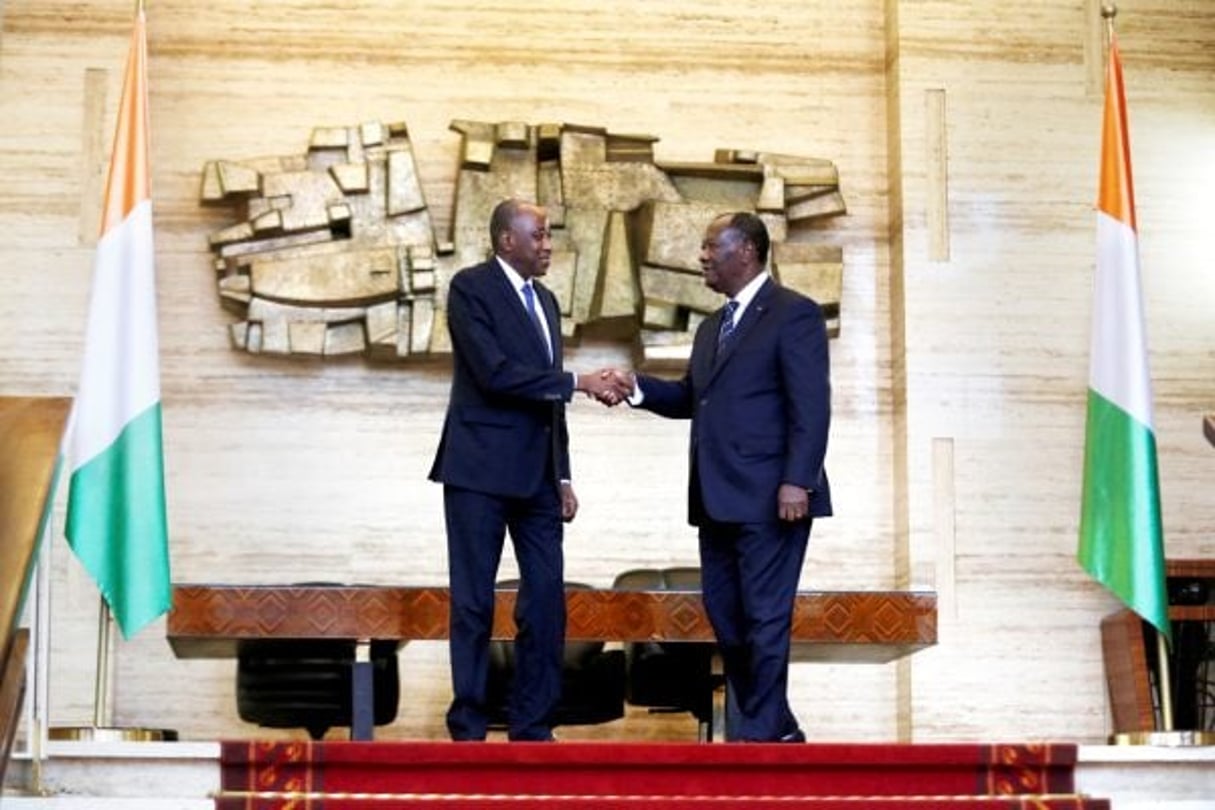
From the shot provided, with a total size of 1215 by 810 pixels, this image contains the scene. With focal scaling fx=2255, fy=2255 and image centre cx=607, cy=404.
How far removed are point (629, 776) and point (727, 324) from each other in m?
1.82

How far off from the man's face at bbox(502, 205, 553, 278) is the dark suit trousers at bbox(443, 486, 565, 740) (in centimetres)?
71

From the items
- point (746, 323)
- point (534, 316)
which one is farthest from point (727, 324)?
point (534, 316)

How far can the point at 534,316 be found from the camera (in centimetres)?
704

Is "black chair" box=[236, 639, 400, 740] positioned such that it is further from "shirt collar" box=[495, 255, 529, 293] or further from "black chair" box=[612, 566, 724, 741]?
"shirt collar" box=[495, 255, 529, 293]

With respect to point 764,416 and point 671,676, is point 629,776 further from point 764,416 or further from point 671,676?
point 671,676

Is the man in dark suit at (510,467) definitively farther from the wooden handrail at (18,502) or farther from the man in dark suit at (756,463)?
the wooden handrail at (18,502)

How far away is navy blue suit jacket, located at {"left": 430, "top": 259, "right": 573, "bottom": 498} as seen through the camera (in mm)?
6832

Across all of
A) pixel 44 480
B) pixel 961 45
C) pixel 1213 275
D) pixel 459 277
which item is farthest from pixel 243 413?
pixel 44 480

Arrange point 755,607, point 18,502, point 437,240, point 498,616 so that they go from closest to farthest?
point 18,502, point 755,607, point 498,616, point 437,240

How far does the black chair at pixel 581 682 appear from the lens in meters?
8.44

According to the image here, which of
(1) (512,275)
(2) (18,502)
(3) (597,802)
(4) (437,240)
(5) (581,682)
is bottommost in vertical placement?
(3) (597,802)

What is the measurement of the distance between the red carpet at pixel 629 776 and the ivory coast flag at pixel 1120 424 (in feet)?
7.57

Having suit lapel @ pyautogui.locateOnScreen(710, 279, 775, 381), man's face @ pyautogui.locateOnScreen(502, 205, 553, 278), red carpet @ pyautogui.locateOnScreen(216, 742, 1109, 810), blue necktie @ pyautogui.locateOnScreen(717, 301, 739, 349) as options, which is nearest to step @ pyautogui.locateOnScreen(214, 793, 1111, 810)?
red carpet @ pyautogui.locateOnScreen(216, 742, 1109, 810)

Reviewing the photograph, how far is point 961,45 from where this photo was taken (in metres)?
9.92
